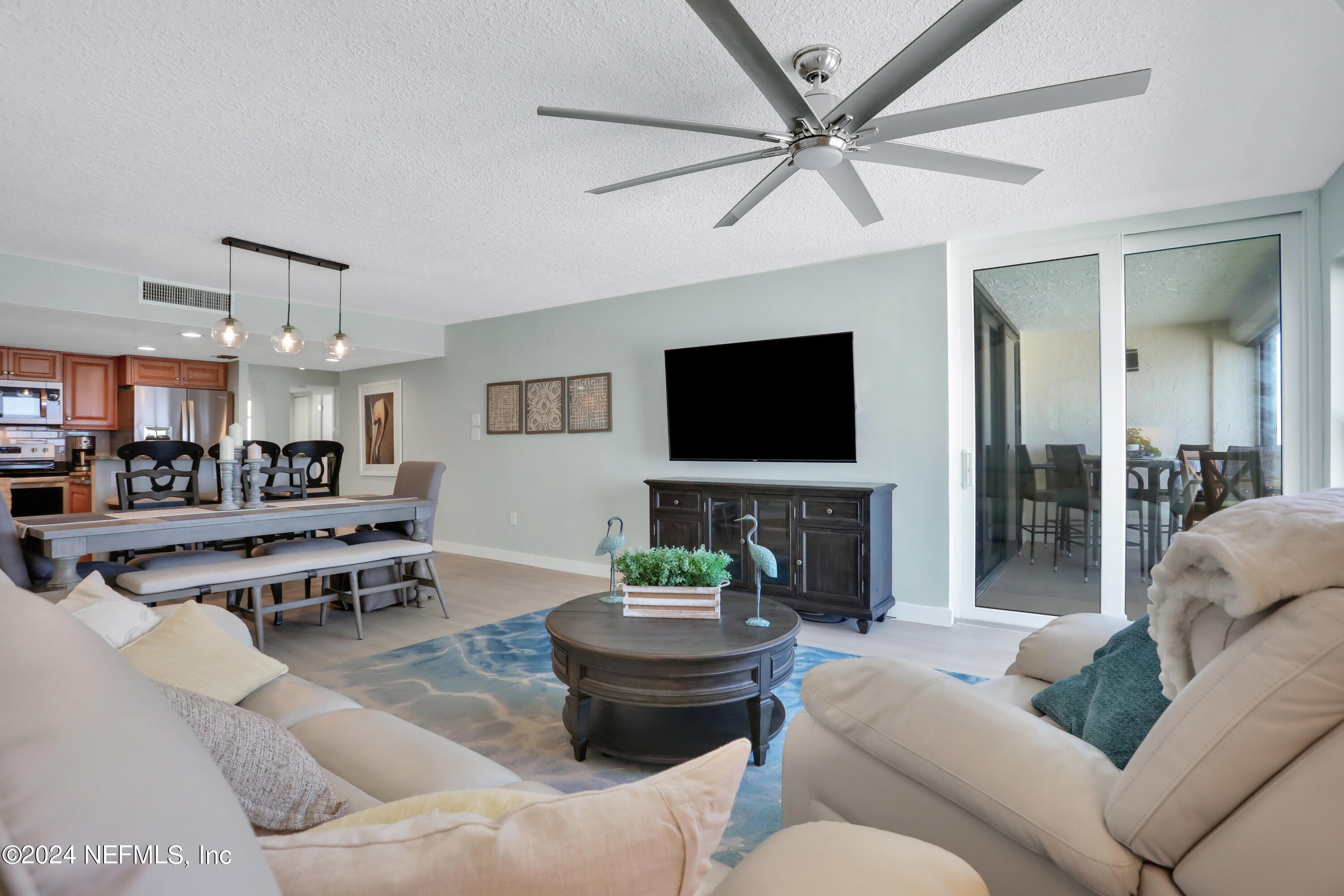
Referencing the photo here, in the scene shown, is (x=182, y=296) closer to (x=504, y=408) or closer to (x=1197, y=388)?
(x=504, y=408)

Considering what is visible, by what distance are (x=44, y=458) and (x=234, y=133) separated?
6.17 metres

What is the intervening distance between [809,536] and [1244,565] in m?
3.34

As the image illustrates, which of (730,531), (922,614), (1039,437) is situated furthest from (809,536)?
(1039,437)

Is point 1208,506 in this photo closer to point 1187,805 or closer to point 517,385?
point 1187,805

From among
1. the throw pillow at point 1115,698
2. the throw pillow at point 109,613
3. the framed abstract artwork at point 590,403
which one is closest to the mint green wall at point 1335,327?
the throw pillow at point 1115,698

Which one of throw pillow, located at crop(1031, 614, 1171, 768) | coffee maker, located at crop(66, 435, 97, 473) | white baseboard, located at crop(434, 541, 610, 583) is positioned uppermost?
coffee maker, located at crop(66, 435, 97, 473)

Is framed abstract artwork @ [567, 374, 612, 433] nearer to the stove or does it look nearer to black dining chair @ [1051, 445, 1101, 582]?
black dining chair @ [1051, 445, 1101, 582]

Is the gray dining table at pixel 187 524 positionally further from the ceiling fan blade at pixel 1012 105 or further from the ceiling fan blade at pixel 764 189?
the ceiling fan blade at pixel 1012 105

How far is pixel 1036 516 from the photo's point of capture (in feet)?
13.3

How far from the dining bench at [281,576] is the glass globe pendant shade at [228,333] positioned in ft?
4.13

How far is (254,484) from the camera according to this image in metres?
4.04

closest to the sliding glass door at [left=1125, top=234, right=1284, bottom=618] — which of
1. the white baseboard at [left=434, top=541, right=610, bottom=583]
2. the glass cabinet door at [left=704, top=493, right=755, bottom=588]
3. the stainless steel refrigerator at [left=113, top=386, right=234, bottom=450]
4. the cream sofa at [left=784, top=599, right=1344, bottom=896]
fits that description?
the glass cabinet door at [left=704, top=493, right=755, bottom=588]

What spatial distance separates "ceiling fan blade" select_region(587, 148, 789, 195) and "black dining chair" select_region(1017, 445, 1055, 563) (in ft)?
9.30

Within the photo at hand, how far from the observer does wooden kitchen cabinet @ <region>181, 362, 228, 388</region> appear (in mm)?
7188
